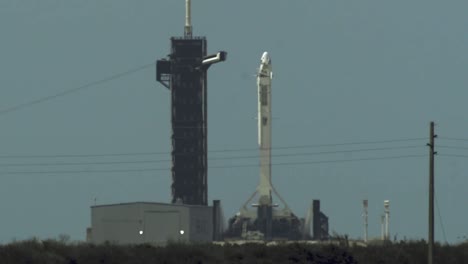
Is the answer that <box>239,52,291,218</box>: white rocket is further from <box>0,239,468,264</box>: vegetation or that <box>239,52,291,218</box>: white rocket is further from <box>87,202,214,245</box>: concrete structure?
<box>0,239,468,264</box>: vegetation

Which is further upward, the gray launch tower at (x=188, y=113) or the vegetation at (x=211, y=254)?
the gray launch tower at (x=188, y=113)

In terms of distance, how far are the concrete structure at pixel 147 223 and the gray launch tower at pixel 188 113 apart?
2.53 m

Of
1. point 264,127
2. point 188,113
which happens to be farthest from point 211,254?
point 264,127

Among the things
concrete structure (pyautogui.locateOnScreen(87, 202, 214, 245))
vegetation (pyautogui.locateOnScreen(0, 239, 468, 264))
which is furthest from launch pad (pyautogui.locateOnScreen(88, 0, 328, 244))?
vegetation (pyautogui.locateOnScreen(0, 239, 468, 264))

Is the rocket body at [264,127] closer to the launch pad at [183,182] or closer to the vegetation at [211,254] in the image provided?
the launch pad at [183,182]

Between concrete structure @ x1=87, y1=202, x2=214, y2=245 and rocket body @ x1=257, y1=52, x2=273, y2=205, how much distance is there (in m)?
15.3

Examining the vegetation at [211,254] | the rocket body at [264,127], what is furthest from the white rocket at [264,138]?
the vegetation at [211,254]

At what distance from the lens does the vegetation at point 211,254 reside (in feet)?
297

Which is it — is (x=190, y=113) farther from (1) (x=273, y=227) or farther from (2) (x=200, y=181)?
(1) (x=273, y=227)

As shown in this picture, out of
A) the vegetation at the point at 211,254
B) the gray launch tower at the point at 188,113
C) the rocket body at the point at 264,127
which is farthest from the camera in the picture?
the rocket body at the point at 264,127

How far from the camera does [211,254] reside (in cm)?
9350

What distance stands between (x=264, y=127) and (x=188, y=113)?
22.7 metres

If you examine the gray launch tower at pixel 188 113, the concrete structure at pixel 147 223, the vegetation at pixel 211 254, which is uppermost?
the gray launch tower at pixel 188 113

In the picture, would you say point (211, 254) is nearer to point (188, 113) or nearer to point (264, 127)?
point (188, 113)
